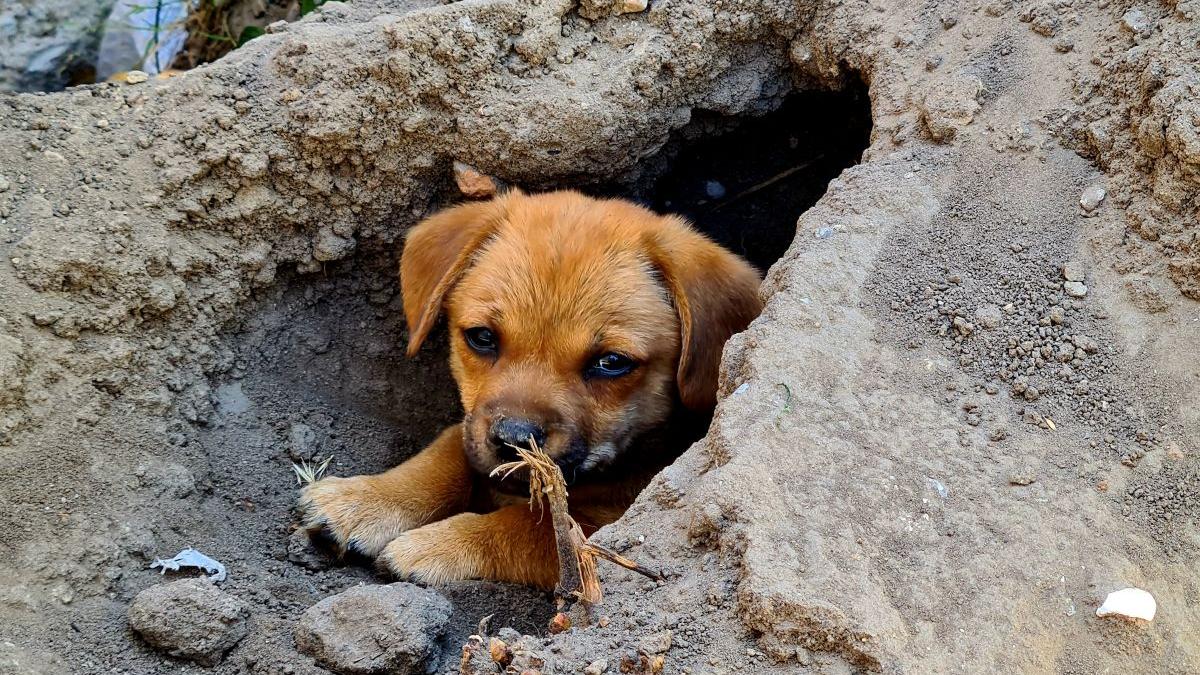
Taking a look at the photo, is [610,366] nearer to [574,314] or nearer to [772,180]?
[574,314]

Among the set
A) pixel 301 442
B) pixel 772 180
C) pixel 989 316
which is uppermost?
pixel 989 316

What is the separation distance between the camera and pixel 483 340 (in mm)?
4227

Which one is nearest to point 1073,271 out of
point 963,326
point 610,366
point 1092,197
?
point 1092,197

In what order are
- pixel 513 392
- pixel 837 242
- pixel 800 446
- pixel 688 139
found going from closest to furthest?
1. pixel 800 446
2. pixel 837 242
3. pixel 513 392
4. pixel 688 139

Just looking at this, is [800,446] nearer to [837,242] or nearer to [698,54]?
[837,242]

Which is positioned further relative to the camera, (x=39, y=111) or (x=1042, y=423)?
(x=39, y=111)

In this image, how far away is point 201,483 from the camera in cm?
394

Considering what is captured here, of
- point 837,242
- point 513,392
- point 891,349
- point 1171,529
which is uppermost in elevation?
point 837,242

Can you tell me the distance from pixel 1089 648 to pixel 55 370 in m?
3.45

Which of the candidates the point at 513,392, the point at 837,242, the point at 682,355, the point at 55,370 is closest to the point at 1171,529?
the point at 837,242

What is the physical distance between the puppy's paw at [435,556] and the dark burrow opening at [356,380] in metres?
0.09

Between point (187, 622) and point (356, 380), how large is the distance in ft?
6.76

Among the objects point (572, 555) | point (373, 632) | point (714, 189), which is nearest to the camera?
point (572, 555)

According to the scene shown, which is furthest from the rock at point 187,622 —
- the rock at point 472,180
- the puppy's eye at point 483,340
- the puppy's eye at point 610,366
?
the rock at point 472,180
